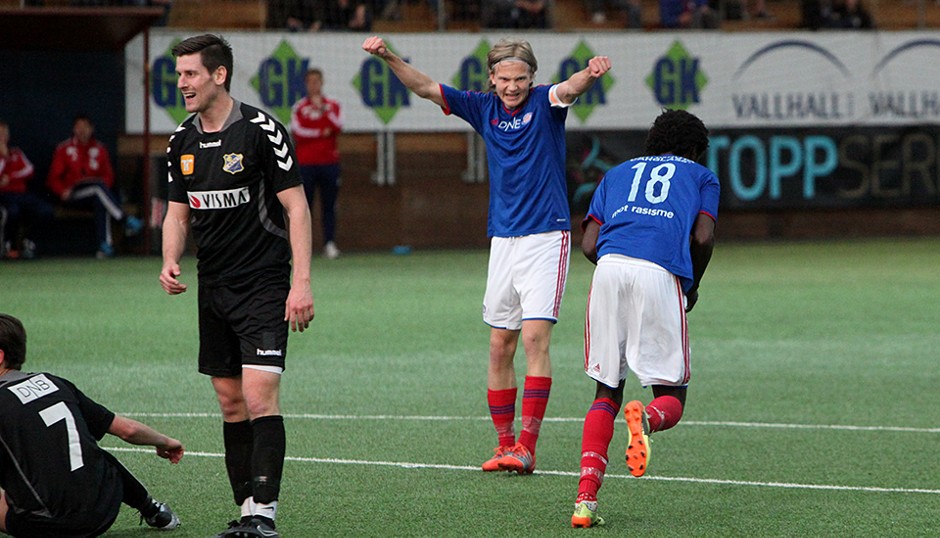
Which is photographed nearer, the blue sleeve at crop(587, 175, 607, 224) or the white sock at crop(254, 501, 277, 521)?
the white sock at crop(254, 501, 277, 521)

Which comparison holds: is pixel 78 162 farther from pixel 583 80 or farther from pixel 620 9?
pixel 583 80

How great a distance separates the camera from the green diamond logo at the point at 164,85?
21.1 metres

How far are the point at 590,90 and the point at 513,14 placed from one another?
1736mm

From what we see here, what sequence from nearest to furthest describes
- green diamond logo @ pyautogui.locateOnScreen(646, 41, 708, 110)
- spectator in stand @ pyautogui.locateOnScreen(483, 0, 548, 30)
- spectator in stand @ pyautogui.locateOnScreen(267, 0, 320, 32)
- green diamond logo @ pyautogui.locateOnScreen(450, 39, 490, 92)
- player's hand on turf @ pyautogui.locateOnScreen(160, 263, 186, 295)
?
player's hand on turf @ pyautogui.locateOnScreen(160, 263, 186, 295), spectator in stand @ pyautogui.locateOnScreen(267, 0, 320, 32), green diamond logo @ pyautogui.locateOnScreen(450, 39, 490, 92), spectator in stand @ pyautogui.locateOnScreen(483, 0, 548, 30), green diamond logo @ pyautogui.locateOnScreen(646, 41, 708, 110)

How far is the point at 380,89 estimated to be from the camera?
2233 cm

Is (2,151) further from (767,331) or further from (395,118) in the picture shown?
(767,331)

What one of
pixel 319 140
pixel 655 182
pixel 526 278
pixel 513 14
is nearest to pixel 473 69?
pixel 513 14

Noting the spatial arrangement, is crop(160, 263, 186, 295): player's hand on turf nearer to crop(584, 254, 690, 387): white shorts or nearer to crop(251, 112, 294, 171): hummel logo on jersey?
crop(251, 112, 294, 171): hummel logo on jersey

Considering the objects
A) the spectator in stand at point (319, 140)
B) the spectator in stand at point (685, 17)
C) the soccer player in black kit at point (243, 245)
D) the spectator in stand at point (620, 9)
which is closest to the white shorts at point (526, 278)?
the soccer player in black kit at point (243, 245)

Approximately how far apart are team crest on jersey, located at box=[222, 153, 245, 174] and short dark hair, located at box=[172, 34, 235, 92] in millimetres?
293

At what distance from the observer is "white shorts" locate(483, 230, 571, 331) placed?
7.21 metres

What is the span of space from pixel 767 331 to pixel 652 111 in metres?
11.0

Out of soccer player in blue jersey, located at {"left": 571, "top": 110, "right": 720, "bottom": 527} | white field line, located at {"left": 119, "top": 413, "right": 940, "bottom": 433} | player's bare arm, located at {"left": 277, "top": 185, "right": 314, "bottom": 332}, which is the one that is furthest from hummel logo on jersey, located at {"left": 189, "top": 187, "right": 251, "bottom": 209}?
white field line, located at {"left": 119, "top": 413, "right": 940, "bottom": 433}

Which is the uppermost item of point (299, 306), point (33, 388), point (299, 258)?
point (299, 258)
